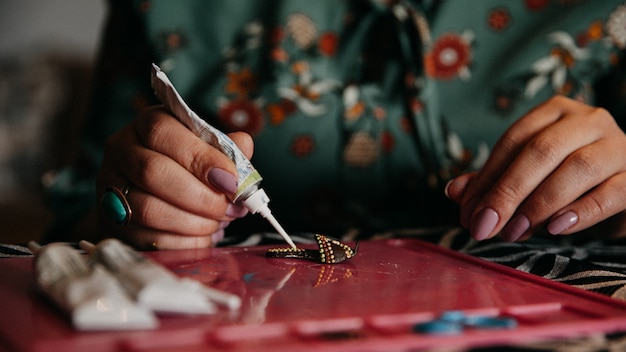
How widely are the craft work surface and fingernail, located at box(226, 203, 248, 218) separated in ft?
0.12

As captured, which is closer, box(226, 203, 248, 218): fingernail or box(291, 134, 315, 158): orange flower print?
box(226, 203, 248, 218): fingernail

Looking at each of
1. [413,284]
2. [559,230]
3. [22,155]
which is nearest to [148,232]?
[413,284]

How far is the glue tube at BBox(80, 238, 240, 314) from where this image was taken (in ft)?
1.09

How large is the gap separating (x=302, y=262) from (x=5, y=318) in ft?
0.78

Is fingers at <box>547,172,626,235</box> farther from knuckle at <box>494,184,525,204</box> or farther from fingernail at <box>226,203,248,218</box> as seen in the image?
fingernail at <box>226,203,248,218</box>

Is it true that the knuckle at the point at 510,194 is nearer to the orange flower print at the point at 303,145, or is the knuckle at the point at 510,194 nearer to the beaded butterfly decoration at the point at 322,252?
the beaded butterfly decoration at the point at 322,252

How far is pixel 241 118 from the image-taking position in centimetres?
88

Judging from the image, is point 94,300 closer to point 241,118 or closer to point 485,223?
point 485,223

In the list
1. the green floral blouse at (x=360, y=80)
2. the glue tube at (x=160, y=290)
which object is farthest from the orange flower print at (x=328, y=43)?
the glue tube at (x=160, y=290)

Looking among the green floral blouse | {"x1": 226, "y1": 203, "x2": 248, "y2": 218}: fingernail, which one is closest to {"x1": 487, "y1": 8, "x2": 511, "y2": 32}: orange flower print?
the green floral blouse

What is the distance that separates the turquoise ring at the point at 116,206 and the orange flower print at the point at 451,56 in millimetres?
504

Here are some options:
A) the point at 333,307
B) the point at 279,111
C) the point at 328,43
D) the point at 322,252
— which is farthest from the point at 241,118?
the point at 333,307

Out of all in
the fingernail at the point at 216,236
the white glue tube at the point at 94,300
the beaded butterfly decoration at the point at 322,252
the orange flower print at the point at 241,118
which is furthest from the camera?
the orange flower print at the point at 241,118

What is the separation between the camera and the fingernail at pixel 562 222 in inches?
22.7
